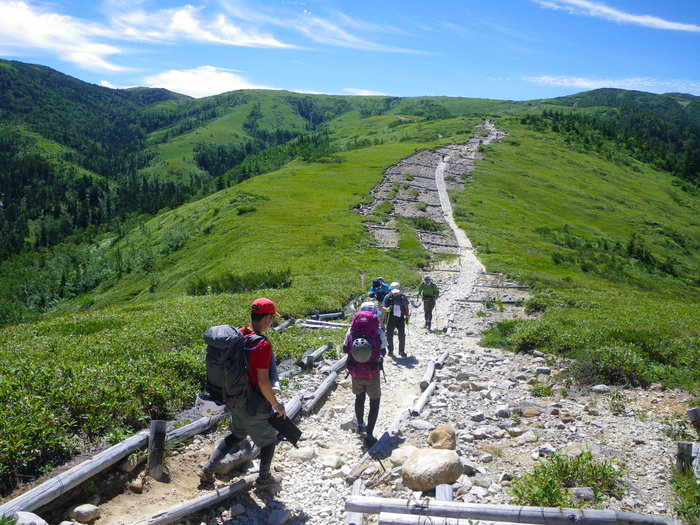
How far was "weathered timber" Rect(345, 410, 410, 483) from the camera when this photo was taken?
26.5 ft

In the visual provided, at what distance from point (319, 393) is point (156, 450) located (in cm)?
493

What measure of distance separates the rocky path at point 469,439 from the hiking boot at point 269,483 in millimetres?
154

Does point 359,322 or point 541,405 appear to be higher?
point 359,322

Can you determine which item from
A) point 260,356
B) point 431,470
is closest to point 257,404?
point 260,356

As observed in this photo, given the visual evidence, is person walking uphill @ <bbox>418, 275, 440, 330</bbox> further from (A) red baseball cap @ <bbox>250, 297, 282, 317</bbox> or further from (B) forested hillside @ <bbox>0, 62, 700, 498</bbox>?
(A) red baseball cap @ <bbox>250, 297, 282, 317</bbox>

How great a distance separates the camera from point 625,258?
2247 inches

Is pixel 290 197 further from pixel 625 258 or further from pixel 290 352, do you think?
pixel 290 352

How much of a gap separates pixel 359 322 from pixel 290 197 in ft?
199

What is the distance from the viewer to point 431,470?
23.9ft

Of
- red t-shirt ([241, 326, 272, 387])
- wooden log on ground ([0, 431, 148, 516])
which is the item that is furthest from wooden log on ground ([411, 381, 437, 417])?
wooden log on ground ([0, 431, 148, 516])

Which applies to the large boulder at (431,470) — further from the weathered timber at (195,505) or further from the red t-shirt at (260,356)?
the red t-shirt at (260,356)

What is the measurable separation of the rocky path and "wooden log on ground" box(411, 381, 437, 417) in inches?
6.8

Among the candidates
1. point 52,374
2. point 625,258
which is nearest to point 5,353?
point 52,374

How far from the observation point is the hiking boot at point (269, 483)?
23.5ft
